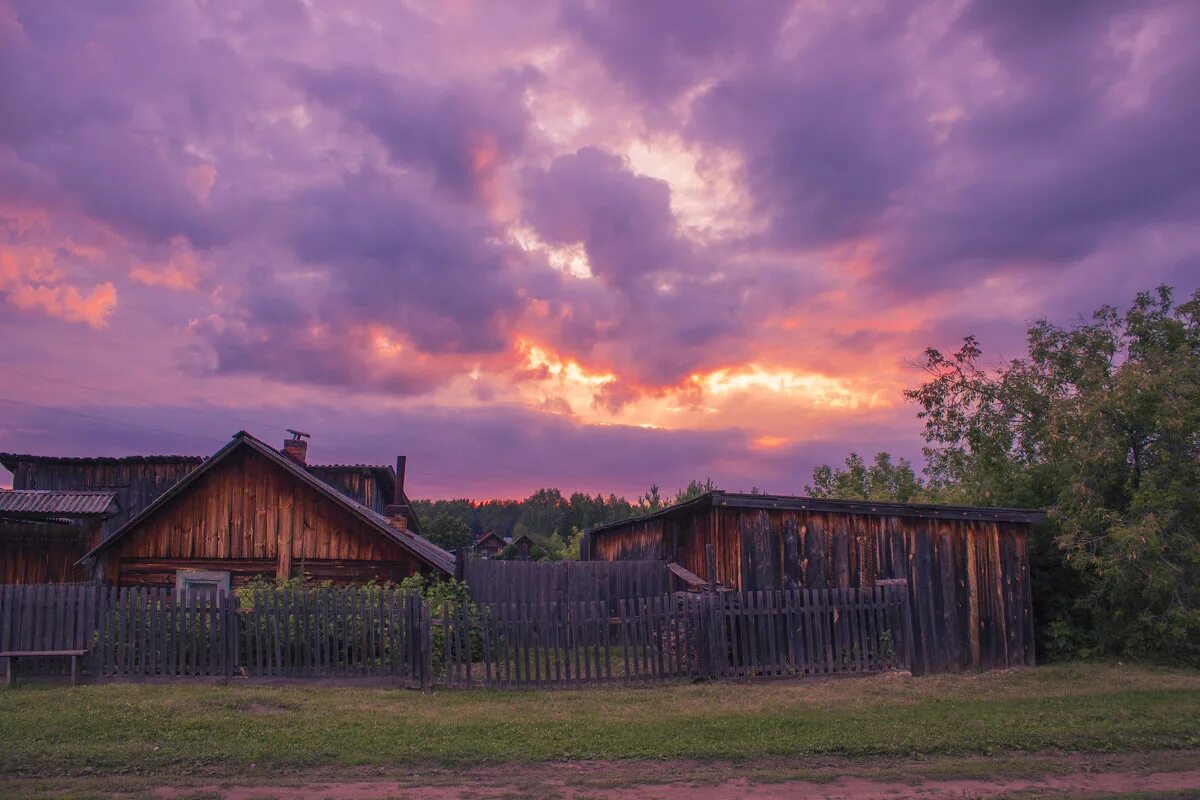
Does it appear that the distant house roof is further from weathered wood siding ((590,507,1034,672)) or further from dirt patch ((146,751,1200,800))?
dirt patch ((146,751,1200,800))

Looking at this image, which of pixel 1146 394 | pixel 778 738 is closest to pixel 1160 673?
pixel 1146 394

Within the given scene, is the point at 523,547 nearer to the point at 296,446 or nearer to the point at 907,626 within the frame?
the point at 296,446

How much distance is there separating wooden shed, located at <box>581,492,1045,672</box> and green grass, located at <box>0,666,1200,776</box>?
82.8 inches

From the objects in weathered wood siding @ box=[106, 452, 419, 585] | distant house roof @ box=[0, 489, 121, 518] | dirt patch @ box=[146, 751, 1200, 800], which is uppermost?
distant house roof @ box=[0, 489, 121, 518]

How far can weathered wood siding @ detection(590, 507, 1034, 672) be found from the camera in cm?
1585

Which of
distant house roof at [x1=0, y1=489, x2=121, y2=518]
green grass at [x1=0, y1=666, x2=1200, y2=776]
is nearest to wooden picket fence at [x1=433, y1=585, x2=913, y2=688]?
green grass at [x1=0, y1=666, x2=1200, y2=776]

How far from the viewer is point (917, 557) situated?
52.1ft

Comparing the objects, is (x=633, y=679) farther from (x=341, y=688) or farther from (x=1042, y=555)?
(x=1042, y=555)

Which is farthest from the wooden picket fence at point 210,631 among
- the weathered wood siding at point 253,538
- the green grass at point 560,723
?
the weathered wood siding at point 253,538

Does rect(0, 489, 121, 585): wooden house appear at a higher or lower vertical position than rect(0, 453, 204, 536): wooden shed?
lower

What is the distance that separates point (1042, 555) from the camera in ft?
58.2

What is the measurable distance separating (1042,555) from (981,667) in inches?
132

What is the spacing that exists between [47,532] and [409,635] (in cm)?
2164

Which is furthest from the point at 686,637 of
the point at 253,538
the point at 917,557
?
the point at 253,538
